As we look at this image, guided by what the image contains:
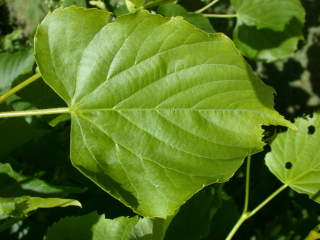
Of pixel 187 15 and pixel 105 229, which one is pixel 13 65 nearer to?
pixel 187 15

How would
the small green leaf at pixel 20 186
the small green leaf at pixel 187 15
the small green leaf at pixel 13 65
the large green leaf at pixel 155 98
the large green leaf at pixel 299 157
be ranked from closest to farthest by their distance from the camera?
the large green leaf at pixel 155 98
the small green leaf at pixel 20 186
the large green leaf at pixel 299 157
the small green leaf at pixel 13 65
the small green leaf at pixel 187 15

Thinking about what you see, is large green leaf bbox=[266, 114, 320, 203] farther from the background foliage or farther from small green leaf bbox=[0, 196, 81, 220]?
small green leaf bbox=[0, 196, 81, 220]

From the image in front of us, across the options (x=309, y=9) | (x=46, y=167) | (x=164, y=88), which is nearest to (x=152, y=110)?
(x=164, y=88)

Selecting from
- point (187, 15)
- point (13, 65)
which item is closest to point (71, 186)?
point (13, 65)

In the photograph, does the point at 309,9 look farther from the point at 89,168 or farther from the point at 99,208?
the point at 89,168

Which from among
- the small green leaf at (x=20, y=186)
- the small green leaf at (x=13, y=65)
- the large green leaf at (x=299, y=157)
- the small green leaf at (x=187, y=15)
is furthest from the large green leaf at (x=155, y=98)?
the small green leaf at (x=187, y=15)

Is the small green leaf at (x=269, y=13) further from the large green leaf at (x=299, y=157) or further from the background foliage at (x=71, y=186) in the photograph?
the large green leaf at (x=299, y=157)

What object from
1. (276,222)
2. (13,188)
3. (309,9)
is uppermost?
(13,188)
